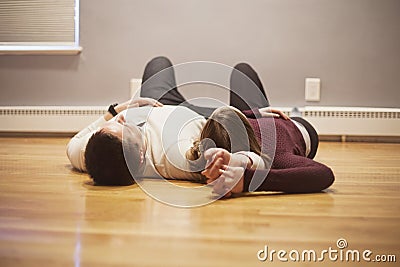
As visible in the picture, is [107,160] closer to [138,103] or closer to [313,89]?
[138,103]

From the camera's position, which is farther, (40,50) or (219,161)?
(40,50)

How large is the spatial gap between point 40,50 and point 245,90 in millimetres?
1349

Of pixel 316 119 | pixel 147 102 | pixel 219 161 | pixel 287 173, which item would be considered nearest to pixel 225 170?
pixel 219 161

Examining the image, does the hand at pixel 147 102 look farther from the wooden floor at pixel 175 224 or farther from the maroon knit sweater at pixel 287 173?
the maroon knit sweater at pixel 287 173

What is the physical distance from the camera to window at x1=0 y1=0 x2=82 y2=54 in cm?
302

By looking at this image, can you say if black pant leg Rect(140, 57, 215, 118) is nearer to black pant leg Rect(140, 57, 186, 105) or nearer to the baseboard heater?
black pant leg Rect(140, 57, 186, 105)

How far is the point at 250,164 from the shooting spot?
1325 millimetres

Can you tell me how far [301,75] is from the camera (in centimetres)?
295

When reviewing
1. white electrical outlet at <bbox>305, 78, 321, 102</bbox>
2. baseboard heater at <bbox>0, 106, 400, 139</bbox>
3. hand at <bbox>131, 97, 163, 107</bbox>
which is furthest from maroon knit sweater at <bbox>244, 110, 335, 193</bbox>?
white electrical outlet at <bbox>305, 78, 321, 102</bbox>

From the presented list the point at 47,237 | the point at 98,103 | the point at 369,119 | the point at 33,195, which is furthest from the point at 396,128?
the point at 47,237

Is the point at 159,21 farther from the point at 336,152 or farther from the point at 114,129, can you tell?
the point at 114,129

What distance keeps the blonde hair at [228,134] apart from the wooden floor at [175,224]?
15 centimetres

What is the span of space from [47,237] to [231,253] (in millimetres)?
312

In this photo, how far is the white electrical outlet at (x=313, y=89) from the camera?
2930 millimetres
